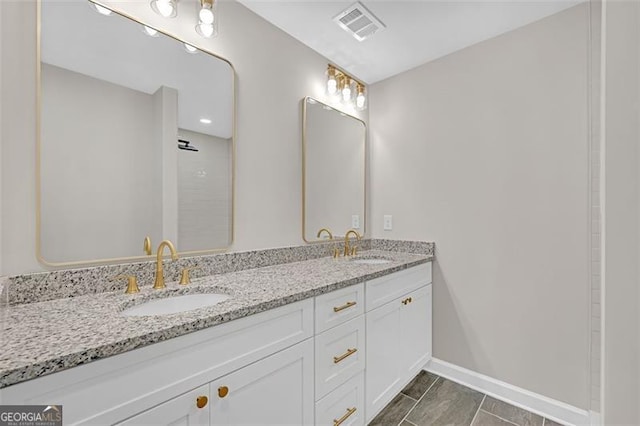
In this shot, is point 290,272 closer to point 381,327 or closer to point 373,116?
point 381,327

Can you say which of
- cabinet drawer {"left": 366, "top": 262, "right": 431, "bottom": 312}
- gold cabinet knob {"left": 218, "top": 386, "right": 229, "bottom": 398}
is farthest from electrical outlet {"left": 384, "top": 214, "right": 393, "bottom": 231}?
gold cabinet knob {"left": 218, "top": 386, "right": 229, "bottom": 398}

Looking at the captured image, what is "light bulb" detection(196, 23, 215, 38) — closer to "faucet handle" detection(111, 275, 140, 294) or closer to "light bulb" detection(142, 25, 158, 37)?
"light bulb" detection(142, 25, 158, 37)

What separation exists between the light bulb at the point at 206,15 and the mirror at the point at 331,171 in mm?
749

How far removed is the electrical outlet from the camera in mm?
2537

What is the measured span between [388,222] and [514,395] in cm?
139

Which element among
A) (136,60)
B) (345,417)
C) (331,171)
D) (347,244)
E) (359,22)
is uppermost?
(359,22)

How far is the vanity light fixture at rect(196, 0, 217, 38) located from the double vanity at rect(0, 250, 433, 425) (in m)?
1.22

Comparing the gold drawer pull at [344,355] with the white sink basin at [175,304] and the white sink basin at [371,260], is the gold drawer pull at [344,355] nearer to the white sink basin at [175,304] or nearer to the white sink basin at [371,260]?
the white sink basin at [175,304]

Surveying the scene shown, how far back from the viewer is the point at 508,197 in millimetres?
1950

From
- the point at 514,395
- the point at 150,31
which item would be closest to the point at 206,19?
the point at 150,31

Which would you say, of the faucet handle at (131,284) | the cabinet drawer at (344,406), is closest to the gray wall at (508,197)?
the cabinet drawer at (344,406)

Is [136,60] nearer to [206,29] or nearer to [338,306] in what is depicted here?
[206,29]

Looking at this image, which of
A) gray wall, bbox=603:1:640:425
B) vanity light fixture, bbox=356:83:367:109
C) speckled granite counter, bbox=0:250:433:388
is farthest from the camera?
vanity light fixture, bbox=356:83:367:109

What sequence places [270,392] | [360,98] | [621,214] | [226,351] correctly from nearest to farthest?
[621,214], [226,351], [270,392], [360,98]
